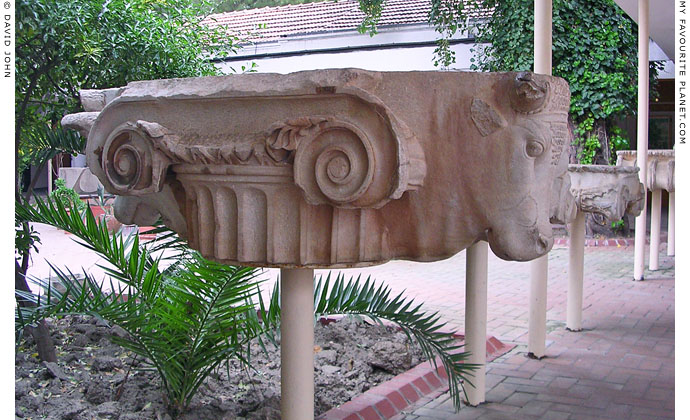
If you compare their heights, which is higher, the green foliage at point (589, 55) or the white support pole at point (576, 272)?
the green foliage at point (589, 55)

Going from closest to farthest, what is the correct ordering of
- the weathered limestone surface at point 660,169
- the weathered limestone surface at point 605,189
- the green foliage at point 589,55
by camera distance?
1. the weathered limestone surface at point 605,189
2. the weathered limestone surface at point 660,169
3. the green foliage at point 589,55

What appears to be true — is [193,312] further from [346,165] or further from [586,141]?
[586,141]

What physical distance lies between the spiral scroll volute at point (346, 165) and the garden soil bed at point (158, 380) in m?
1.30

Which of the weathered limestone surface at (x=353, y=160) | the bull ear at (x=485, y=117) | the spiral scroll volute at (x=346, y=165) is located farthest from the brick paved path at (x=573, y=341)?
the bull ear at (x=485, y=117)

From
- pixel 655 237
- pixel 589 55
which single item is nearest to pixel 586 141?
pixel 589 55

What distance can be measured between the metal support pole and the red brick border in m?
0.74

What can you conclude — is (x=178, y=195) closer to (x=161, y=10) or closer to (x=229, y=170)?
(x=229, y=170)

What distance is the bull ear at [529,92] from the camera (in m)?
1.93

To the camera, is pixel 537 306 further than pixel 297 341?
Yes

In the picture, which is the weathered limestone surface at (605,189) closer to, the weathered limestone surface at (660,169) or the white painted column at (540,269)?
the white painted column at (540,269)

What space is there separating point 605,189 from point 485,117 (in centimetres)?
300

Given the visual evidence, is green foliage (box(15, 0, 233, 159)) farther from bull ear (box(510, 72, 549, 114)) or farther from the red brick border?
bull ear (box(510, 72, 549, 114))

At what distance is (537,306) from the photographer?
Result: 13.1 ft

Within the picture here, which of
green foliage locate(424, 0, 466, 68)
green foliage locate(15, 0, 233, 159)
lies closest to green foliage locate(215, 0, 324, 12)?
green foliage locate(424, 0, 466, 68)
